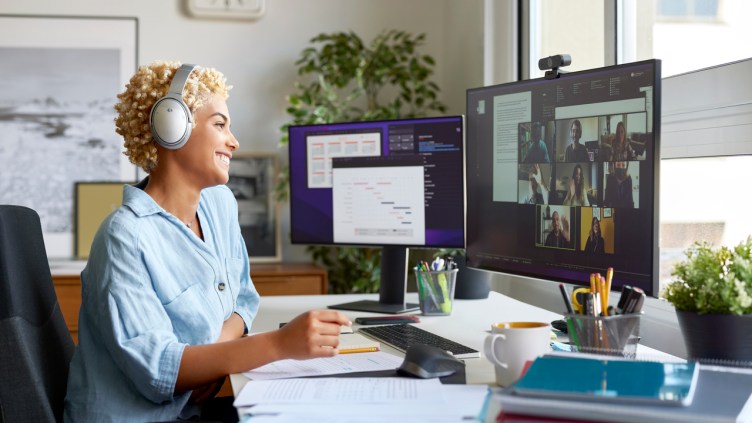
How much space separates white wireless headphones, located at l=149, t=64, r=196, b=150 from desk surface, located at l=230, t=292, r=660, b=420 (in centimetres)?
48

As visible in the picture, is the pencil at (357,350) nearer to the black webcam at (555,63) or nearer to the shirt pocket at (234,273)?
the shirt pocket at (234,273)

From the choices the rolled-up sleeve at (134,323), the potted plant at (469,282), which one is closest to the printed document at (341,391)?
the rolled-up sleeve at (134,323)

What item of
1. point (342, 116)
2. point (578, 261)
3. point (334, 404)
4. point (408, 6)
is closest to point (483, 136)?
point (578, 261)

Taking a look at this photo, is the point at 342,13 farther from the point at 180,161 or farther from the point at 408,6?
the point at 180,161

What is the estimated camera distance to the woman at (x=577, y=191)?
1.49 m

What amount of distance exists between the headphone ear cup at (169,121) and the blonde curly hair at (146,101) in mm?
43

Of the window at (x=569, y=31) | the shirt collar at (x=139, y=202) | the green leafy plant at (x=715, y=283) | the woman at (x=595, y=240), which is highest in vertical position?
the window at (x=569, y=31)

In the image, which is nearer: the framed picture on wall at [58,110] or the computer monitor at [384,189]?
the computer monitor at [384,189]

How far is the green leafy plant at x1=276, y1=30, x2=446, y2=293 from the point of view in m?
3.44

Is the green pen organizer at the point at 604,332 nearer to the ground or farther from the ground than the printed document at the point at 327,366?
farther from the ground

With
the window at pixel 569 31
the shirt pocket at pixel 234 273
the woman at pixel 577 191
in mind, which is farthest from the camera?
the window at pixel 569 31

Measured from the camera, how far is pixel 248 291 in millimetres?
1861

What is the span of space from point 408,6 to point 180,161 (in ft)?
7.97

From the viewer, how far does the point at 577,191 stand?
1.51m
